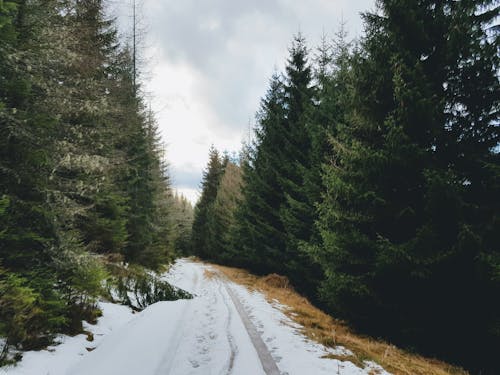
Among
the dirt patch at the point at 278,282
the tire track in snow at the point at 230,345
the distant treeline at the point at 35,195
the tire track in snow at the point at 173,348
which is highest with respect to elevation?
the distant treeline at the point at 35,195

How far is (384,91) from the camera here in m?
7.26

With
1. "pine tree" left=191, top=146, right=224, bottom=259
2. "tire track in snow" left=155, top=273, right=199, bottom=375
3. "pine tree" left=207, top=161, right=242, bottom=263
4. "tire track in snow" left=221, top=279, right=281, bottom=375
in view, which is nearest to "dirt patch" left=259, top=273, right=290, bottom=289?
"tire track in snow" left=221, top=279, right=281, bottom=375

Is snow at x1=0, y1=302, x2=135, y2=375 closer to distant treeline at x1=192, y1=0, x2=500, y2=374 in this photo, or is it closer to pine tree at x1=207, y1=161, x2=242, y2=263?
distant treeline at x1=192, y1=0, x2=500, y2=374

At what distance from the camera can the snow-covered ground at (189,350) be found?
13.4 feet

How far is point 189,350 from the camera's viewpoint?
4.88 metres

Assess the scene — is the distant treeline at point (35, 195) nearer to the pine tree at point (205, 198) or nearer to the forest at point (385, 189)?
the forest at point (385, 189)

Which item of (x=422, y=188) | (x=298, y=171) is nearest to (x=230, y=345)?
(x=422, y=188)

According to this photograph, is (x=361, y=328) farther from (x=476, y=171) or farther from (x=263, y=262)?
(x=263, y=262)

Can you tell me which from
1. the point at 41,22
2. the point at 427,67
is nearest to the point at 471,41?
the point at 427,67

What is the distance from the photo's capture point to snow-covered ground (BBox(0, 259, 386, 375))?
4.10 meters

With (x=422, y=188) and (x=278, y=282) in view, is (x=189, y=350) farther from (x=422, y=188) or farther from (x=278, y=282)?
(x=278, y=282)

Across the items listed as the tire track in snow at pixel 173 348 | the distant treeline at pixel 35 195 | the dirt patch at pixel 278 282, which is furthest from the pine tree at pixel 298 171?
the distant treeline at pixel 35 195

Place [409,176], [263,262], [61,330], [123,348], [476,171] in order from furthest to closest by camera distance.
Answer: [263,262] < [409,176] < [476,171] < [61,330] < [123,348]

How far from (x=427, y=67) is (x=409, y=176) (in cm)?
288
